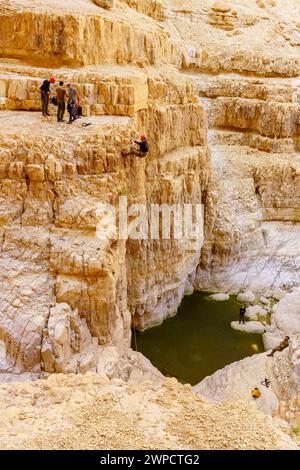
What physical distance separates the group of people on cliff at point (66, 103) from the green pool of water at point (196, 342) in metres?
8.36

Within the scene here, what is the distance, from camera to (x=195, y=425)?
21.8 feet

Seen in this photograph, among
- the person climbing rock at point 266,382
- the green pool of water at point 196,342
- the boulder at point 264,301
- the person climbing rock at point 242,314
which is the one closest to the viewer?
the person climbing rock at point 266,382

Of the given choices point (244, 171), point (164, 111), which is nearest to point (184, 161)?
point (164, 111)

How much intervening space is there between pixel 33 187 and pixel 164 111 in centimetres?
753

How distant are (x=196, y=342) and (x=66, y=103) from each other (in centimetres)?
1094

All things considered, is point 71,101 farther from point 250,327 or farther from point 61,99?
point 250,327

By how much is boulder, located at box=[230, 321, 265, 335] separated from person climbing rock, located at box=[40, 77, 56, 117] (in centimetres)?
1204

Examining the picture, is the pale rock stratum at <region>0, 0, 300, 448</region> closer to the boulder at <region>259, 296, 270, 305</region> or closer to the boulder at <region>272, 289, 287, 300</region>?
the boulder at <region>272, 289, 287, 300</region>

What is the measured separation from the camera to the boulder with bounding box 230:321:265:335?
60.3 ft

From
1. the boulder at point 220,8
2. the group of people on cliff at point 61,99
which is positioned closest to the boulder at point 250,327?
the group of people on cliff at point 61,99

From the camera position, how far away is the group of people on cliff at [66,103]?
12.3 m

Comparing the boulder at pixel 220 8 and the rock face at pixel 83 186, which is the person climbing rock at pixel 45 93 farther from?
the boulder at pixel 220 8

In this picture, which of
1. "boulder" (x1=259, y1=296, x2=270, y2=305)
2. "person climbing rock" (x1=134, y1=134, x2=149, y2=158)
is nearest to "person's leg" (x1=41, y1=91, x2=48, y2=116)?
"person climbing rock" (x1=134, y1=134, x2=149, y2=158)
